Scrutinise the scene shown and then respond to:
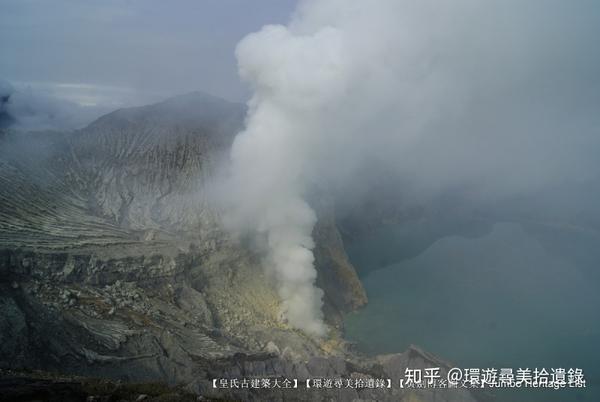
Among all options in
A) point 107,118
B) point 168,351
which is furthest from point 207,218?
point 107,118

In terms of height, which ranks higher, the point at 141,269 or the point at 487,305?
the point at 487,305

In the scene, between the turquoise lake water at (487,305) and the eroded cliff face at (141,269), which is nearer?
the eroded cliff face at (141,269)

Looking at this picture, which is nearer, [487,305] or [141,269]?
[141,269]

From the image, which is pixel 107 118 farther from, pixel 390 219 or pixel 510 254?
pixel 510 254

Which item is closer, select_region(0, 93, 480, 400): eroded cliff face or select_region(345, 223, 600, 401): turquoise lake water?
select_region(0, 93, 480, 400): eroded cliff face
